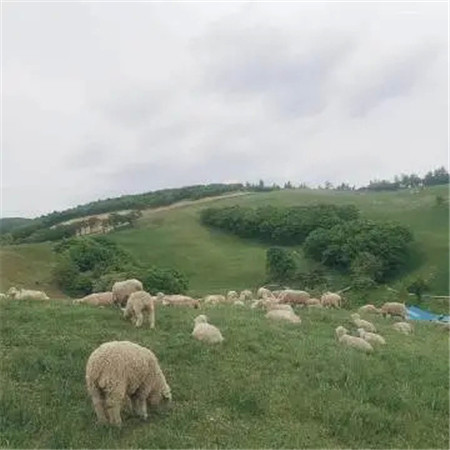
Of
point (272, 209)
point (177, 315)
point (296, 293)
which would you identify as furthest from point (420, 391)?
point (272, 209)

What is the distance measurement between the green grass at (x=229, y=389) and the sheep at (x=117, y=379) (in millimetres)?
335

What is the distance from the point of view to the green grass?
11.9m

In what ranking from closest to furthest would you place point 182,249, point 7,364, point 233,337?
point 7,364
point 233,337
point 182,249

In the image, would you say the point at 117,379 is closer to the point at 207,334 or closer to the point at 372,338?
the point at 207,334

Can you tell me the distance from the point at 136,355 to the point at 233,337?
277 inches

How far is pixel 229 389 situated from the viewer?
46.8 feet

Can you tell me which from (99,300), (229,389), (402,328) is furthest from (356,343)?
(99,300)

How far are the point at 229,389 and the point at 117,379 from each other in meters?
3.25

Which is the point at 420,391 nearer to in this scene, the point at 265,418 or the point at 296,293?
the point at 265,418

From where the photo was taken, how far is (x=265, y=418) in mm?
13117

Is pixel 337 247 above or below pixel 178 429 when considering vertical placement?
below

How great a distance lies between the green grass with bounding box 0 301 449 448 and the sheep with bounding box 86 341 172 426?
335 mm

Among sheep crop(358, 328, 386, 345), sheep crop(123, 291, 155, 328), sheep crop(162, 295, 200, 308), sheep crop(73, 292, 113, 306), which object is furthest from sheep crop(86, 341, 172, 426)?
sheep crop(162, 295, 200, 308)

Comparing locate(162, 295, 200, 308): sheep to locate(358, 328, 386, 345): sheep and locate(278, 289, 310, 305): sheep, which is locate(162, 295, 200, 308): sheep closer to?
locate(278, 289, 310, 305): sheep
